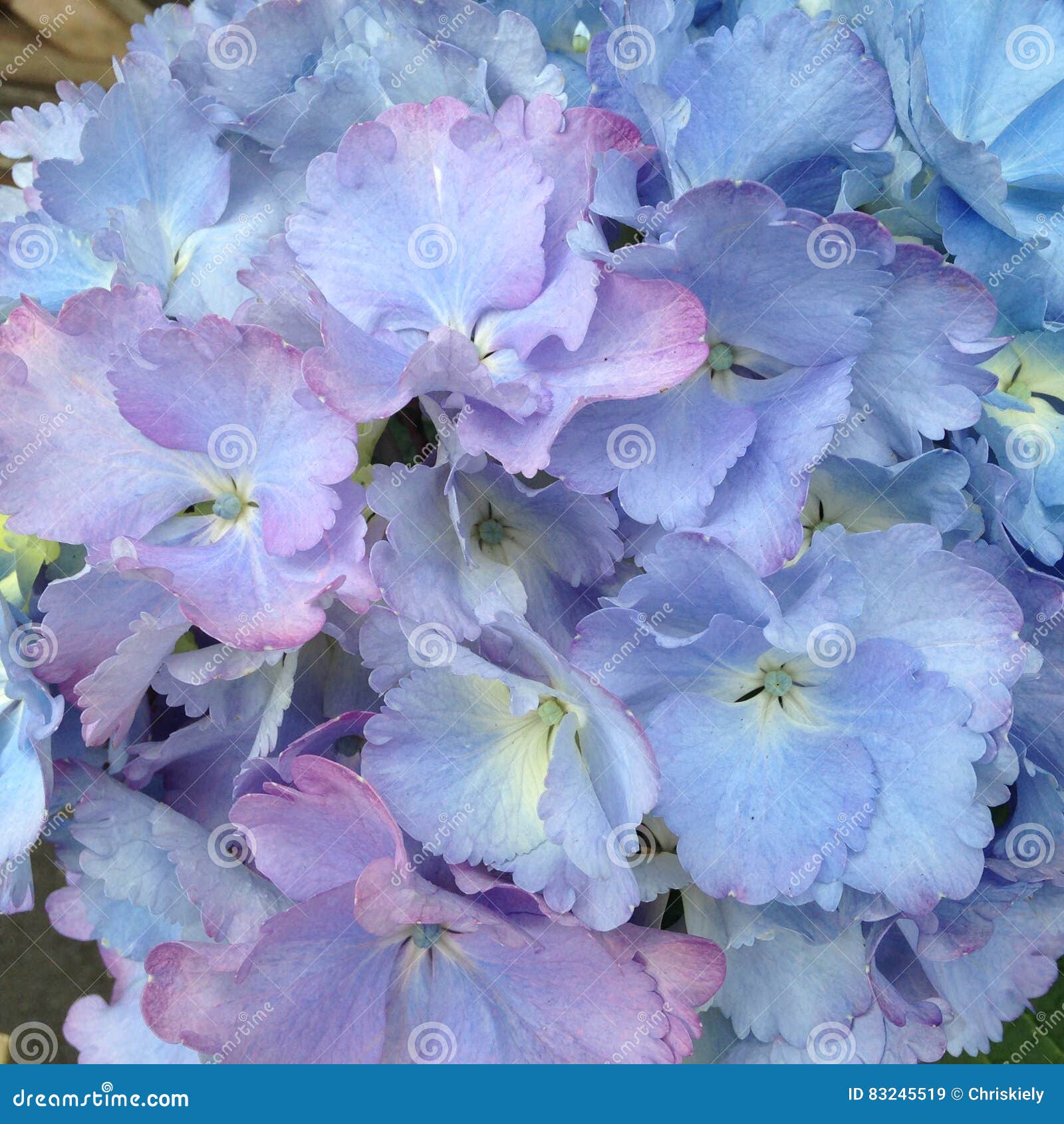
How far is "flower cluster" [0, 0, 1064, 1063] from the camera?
0.45m

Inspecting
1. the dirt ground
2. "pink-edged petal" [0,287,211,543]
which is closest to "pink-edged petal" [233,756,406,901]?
"pink-edged petal" [0,287,211,543]

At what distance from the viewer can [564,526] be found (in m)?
0.49

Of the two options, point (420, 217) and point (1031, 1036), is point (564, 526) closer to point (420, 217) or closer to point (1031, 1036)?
point (420, 217)

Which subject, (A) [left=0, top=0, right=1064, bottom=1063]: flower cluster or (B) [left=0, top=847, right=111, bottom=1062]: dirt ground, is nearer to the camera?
(A) [left=0, top=0, right=1064, bottom=1063]: flower cluster

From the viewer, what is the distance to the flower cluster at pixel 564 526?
17.8 inches

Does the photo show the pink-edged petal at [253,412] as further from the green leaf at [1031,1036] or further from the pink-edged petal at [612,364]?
the green leaf at [1031,1036]

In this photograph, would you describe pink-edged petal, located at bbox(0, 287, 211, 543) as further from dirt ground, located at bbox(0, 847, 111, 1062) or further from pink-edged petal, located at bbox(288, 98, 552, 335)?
dirt ground, located at bbox(0, 847, 111, 1062)

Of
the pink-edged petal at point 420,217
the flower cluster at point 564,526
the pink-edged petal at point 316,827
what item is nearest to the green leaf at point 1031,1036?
the flower cluster at point 564,526

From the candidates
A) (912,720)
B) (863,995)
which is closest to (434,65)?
(912,720)

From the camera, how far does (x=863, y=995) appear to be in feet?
1.75

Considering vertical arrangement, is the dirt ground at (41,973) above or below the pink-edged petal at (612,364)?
below

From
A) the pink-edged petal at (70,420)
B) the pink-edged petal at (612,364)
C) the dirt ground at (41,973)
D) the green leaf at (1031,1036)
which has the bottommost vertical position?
the dirt ground at (41,973)

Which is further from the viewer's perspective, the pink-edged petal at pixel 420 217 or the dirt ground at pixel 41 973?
the dirt ground at pixel 41 973

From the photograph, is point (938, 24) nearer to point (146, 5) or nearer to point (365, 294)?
point (365, 294)
